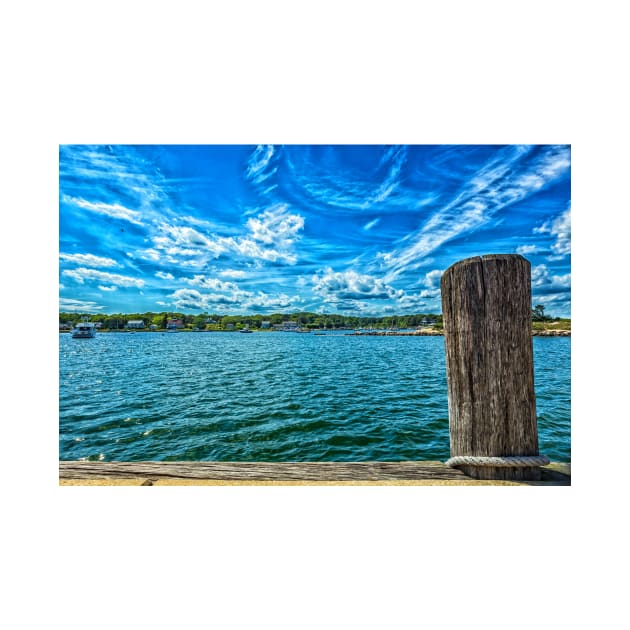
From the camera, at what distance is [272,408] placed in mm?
7090

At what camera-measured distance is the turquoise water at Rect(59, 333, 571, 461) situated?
16.6ft

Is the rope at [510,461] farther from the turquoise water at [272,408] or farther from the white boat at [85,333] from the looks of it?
the white boat at [85,333]

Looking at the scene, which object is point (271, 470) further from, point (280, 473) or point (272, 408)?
point (272, 408)

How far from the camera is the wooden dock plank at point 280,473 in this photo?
6.69 feet

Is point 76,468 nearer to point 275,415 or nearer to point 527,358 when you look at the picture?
point 527,358

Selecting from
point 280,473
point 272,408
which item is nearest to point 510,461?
point 280,473

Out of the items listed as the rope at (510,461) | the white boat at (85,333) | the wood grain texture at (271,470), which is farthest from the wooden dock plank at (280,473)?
the white boat at (85,333)

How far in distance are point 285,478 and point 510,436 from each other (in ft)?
4.36

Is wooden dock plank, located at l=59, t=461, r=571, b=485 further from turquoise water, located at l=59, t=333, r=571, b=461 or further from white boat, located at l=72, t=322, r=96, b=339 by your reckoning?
white boat, located at l=72, t=322, r=96, b=339

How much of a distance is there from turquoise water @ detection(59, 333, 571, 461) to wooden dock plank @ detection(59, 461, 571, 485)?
2.46 metres

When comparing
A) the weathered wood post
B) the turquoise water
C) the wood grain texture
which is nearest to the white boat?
the turquoise water

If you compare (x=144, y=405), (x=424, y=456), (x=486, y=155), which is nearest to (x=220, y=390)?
(x=144, y=405)

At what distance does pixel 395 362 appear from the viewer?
12.9 metres

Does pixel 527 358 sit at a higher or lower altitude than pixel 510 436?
higher
